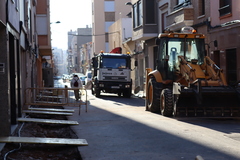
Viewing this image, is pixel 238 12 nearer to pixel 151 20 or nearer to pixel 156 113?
pixel 156 113

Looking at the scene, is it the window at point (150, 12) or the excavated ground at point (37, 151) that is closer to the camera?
the excavated ground at point (37, 151)

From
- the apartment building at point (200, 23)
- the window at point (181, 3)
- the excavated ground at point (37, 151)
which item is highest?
the window at point (181, 3)

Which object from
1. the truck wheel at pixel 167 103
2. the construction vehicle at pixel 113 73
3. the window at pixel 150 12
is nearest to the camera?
the truck wheel at pixel 167 103

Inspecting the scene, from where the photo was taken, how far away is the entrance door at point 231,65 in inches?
790

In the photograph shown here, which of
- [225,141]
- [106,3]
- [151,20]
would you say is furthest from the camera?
[106,3]

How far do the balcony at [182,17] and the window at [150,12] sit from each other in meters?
5.93

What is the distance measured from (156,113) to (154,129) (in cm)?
485

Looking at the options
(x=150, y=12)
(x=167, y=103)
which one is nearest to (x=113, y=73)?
(x=150, y=12)

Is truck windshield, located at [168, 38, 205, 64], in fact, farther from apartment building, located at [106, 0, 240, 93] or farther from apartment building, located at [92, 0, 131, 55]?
apartment building, located at [92, 0, 131, 55]

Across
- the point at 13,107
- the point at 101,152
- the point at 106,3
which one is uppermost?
the point at 106,3

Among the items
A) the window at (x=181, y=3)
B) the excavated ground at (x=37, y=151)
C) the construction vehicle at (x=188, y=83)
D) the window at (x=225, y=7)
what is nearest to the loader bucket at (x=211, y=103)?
the construction vehicle at (x=188, y=83)

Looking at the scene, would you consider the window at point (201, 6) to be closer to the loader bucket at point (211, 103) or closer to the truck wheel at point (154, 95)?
the truck wheel at point (154, 95)

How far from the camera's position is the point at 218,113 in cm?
1287

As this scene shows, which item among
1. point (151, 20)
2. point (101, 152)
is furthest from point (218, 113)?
point (151, 20)
